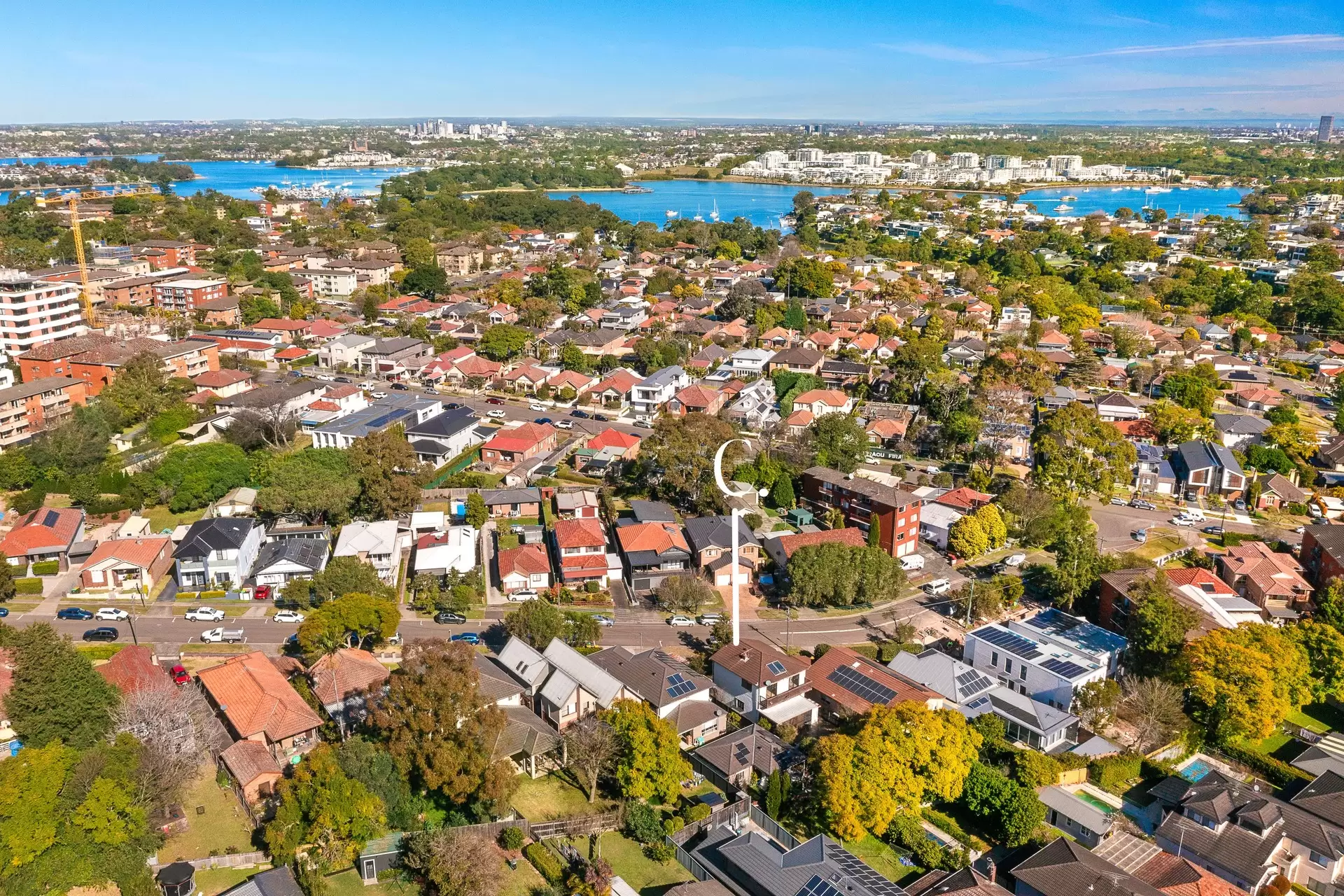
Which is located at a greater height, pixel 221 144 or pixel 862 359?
pixel 221 144

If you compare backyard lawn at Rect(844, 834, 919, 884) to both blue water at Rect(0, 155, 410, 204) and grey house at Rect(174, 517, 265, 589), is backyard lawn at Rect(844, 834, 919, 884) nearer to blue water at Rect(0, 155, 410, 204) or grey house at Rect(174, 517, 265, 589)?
grey house at Rect(174, 517, 265, 589)

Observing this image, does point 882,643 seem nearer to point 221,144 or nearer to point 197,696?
point 197,696

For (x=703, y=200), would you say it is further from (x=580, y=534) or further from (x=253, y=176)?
(x=580, y=534)

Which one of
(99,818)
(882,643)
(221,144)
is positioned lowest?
(882,643)

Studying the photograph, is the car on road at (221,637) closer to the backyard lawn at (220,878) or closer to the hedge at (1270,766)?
the backyard lawn at (220,878)

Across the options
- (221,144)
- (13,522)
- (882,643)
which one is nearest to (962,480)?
(882,643)

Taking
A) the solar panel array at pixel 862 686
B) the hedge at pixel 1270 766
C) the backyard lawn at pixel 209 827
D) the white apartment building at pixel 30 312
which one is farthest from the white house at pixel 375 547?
the white apartment building at pixel 30 312
